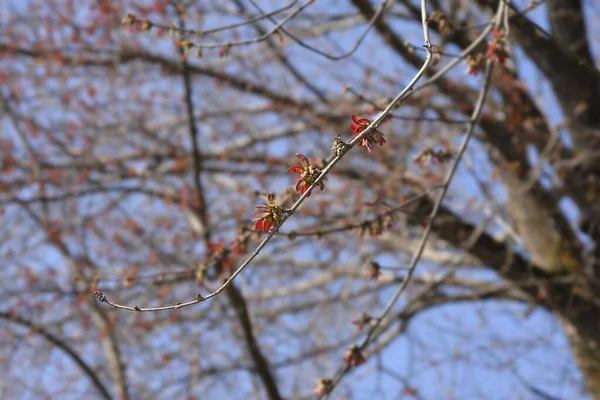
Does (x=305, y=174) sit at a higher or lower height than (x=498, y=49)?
lower

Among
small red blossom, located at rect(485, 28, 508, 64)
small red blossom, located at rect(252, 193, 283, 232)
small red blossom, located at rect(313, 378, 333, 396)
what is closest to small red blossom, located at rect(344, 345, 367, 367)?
small red blossom, located at rect(313, 378, 333, 396)

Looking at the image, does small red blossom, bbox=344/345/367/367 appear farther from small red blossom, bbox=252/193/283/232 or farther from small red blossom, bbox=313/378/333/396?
small red blossom, bbox=252/193/283/232

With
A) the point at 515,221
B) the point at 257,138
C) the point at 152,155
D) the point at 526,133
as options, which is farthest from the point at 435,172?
the point at 152,155

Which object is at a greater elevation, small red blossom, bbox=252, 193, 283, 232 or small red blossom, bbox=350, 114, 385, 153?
small red blossom, bbox=350, 114, 385, 153

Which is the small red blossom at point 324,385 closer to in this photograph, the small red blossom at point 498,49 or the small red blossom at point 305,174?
the small red blossom at point 305,174

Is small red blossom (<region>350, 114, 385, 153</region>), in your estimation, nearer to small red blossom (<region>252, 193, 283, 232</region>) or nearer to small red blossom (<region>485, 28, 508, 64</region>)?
small red blossom (<region>252, 193, 283, 232</region>)

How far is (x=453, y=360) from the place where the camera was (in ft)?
22.4

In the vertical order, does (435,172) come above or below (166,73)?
below

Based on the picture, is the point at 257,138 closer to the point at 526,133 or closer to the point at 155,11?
the point at 155,11

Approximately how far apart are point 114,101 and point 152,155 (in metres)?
0.85

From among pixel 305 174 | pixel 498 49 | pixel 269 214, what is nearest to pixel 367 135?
pixel 305 174

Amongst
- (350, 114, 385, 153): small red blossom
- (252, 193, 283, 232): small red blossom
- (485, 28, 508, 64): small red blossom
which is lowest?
(252, 193, 283, 232): small red blossom

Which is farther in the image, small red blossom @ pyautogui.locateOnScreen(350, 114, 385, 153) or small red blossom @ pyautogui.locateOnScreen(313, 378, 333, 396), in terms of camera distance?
small red blossom @ pyautogui.locateOnScreen(313, 378, 333, 396)

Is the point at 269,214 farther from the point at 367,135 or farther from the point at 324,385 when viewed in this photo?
the point at 324,385
